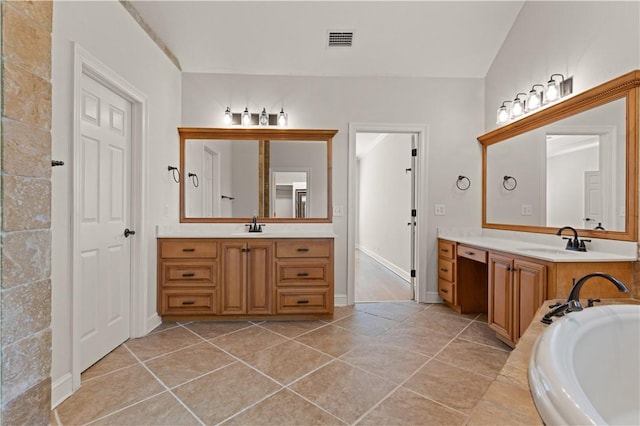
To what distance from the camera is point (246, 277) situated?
2889 mm

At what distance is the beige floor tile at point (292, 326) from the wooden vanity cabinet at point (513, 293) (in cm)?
148

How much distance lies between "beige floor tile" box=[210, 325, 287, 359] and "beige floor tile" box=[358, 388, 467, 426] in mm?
1046

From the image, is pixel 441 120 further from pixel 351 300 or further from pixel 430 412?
pixel 430 412

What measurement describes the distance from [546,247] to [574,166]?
69 cm

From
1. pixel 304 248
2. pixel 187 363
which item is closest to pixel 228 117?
pixel 304 248

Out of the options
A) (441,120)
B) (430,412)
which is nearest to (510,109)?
(441,120)

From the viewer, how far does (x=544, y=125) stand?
107 inches

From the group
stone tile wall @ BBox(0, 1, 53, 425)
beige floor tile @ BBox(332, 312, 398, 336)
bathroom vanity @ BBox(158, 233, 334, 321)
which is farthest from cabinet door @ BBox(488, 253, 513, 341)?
stone tile wall @ BBox(0, 1, 53, 425)

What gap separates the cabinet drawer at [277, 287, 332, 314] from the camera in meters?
2.91

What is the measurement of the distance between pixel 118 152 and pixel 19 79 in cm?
113

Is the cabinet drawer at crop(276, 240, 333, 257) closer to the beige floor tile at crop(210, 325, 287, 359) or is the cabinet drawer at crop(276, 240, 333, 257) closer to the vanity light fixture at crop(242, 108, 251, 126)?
the beige floor tile at crop(210, 325, 287, 359)

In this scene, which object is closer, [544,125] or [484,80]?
[544,125]

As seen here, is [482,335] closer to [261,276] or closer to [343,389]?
[343,389]

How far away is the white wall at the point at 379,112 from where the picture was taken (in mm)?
3408
